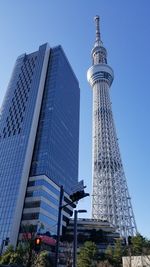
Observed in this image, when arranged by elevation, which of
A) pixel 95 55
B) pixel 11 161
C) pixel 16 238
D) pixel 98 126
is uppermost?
pixel 95 55

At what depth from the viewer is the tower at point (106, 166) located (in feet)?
442

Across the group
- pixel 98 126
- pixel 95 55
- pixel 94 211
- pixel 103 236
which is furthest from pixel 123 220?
pixel 95 55

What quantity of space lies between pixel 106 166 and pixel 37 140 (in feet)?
170

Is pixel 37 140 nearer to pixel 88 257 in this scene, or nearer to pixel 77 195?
pixel 88 257

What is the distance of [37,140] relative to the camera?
107 meters

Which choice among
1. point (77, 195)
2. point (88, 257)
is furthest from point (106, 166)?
point (77, 195)

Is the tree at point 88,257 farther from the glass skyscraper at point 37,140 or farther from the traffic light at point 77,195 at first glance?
the traffic light at point 77,195

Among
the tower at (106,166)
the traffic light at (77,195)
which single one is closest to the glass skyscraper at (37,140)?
the tower at (106,166)

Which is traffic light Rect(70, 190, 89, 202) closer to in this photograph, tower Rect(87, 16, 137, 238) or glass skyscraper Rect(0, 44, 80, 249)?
glass skyscraper Rect(0, 44, 80, 249)

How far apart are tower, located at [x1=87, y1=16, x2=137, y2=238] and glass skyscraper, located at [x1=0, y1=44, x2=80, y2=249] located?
698 inches

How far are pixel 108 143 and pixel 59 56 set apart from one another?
178 ft

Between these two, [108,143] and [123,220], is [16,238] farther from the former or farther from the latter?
[108,143]

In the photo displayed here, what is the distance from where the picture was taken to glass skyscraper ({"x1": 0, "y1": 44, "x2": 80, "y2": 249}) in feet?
302

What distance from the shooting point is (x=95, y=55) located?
194 m
